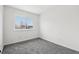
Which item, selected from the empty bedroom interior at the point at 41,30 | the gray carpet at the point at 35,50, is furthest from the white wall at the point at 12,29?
the gray carpet at the point at 35,50

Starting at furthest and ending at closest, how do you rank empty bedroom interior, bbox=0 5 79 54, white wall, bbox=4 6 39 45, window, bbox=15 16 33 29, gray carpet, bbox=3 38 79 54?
window, bbox=15 16 33 29, white wall, bbox=4 6 39 45, empty bedroom interior, bbox=0 5 79 54, gray carpet, bbox=3 38 79 54

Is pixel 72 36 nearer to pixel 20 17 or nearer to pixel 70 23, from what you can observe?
pixel 70 23

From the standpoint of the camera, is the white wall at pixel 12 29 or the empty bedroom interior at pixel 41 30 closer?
the empty bedroom interior at pixel 41 30

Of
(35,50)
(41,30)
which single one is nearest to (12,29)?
(35,50)

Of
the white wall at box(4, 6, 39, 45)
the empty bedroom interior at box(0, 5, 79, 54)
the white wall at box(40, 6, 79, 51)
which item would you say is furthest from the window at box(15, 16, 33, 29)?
the white wall at box(40, 6, 79, 51)

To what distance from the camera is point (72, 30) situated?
8.84 feet

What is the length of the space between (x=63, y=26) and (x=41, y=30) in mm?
2210

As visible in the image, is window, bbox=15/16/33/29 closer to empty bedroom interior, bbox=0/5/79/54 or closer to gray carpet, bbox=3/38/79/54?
empty bedroom interior, bbox=0/5/79/54

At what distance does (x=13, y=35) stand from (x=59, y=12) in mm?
3311

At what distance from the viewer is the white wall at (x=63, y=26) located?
2594 mm

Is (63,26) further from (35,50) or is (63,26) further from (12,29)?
(12,29)

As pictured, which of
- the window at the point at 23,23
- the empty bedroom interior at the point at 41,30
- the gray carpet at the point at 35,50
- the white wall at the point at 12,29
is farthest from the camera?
the window at the point at 23,23

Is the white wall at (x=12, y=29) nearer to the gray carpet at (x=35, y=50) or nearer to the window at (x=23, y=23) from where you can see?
the window at (x=23, y=23)

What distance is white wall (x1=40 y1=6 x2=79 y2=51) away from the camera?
2.59 m
